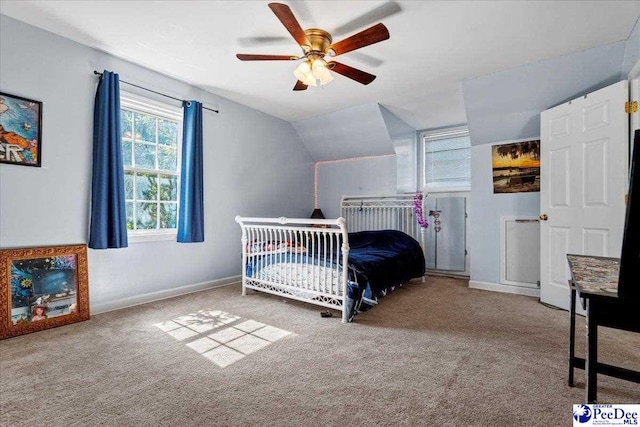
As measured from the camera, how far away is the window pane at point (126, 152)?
302 centimetres

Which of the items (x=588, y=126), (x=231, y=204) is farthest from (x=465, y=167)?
(x=231, y=204)

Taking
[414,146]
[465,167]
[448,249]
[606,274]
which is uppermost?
[414,146]

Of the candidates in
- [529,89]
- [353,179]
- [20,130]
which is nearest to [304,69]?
[20,130]

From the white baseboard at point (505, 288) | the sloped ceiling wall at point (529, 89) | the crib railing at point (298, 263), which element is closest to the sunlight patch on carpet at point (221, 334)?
the crib railing at point (298, 263)

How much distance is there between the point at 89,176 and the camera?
105 inches

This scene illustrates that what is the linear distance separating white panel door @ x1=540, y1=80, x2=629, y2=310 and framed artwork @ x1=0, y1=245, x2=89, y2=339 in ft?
14.2

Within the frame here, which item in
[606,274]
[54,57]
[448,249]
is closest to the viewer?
[606,274]

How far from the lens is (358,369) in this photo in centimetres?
176

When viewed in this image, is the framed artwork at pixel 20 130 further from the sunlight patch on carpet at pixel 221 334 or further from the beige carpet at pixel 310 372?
the sunlight patch on carpet at pixel 221 334

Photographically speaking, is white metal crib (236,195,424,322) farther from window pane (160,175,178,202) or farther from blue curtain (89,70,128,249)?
blue curtain (89,70,128,249)

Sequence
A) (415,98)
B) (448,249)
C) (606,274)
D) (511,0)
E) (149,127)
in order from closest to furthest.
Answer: (606,274), (511,0), (149,127), (415,98), (448,249)

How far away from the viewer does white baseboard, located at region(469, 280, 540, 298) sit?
11.0 feet

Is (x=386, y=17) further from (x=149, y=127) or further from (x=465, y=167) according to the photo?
(x=465, y=167)

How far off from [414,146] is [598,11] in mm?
2883
